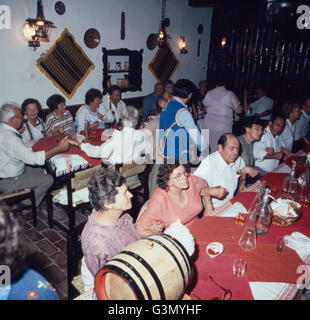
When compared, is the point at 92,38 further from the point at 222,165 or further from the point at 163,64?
the point at 222,165

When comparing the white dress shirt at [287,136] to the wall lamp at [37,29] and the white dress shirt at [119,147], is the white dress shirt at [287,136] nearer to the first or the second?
the white dress shirt at [119,147]

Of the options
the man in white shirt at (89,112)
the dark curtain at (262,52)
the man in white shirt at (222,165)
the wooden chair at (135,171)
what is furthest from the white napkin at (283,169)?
the dark curtain at (262,52)

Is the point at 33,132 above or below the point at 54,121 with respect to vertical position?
below

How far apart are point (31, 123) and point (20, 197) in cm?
146

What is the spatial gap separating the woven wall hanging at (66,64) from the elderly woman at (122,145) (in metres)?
2.57

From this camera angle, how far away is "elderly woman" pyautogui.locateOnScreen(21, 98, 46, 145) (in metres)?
4.31

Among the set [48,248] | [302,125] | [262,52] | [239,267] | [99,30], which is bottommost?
[48,248]

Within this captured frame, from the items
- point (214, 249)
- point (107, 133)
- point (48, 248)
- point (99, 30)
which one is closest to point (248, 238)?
point (214, 249)

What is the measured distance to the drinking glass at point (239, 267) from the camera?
5.83 ft

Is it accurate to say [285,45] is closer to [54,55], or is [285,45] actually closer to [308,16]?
[308,16]

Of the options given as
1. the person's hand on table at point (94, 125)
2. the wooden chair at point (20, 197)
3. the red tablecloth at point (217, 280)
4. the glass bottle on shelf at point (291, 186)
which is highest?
the person's hand on table at point (94, 125)

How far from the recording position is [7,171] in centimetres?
351

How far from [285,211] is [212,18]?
8927 millimetres

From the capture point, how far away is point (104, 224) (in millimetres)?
1883
